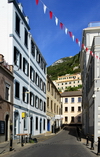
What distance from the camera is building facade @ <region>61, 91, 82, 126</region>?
2478 inches

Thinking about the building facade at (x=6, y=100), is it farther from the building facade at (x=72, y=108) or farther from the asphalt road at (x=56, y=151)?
the building facade at (x=72, y=108)

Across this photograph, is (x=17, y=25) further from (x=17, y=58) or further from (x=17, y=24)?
(x=17, y=58)

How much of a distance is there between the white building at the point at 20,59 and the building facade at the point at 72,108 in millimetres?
34867

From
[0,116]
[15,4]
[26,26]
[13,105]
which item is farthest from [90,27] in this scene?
[0,116]

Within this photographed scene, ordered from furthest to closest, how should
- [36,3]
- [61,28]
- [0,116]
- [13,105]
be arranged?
1. [13,105]
2. [0,116]
3. [61,28]
4. [36,3]

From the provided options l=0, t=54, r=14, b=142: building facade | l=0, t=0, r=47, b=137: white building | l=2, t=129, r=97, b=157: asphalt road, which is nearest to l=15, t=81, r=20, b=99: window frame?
l=0, t=0, r=47, b=137: white building

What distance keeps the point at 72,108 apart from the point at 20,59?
146 feet

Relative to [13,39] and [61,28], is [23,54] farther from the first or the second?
[61,28]

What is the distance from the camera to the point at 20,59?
21.4m

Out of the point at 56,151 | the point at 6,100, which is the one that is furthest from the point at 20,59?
the point at 56,151

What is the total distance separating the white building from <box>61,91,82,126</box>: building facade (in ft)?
114

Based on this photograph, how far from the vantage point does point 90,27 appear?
88.1 feet

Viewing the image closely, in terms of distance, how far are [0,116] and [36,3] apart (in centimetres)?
1011

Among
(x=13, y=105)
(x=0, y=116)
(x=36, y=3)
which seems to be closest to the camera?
(x=36, y=3)
